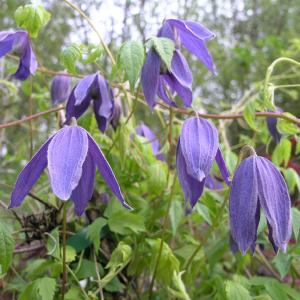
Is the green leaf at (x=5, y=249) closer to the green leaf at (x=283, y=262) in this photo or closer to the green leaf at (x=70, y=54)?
the green leaf at (x=70, y=54)

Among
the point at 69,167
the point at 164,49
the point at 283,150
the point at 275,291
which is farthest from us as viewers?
the point at 283,150

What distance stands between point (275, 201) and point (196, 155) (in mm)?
112

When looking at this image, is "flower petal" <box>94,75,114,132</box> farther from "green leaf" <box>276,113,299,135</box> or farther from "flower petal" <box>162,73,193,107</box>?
"green leaf" <box>276,113,299,135</box>

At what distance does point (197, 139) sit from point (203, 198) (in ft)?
1.00

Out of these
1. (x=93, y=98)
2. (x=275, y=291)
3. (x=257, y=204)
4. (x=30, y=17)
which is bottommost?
(x=275, y=291)

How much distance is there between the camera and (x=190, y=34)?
82 centimetres

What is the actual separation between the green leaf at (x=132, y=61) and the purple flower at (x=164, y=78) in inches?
2.7

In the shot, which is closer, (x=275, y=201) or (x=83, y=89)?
(x=275, y=201)

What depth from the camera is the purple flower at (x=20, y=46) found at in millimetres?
769

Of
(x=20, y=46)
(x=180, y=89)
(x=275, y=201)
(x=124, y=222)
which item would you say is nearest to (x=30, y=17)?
(x=20, y=46)

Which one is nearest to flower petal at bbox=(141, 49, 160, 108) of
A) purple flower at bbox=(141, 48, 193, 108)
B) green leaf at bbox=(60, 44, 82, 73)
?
purple flower at bbox=(141, 48, 193, 108)

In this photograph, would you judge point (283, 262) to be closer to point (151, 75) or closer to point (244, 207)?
point (244, 207)

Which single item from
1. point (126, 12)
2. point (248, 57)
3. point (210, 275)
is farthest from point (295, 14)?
point (210, 275)

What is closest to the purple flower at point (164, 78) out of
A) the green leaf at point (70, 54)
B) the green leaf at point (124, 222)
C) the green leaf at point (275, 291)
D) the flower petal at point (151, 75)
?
the flower petal at point (151, 75)
